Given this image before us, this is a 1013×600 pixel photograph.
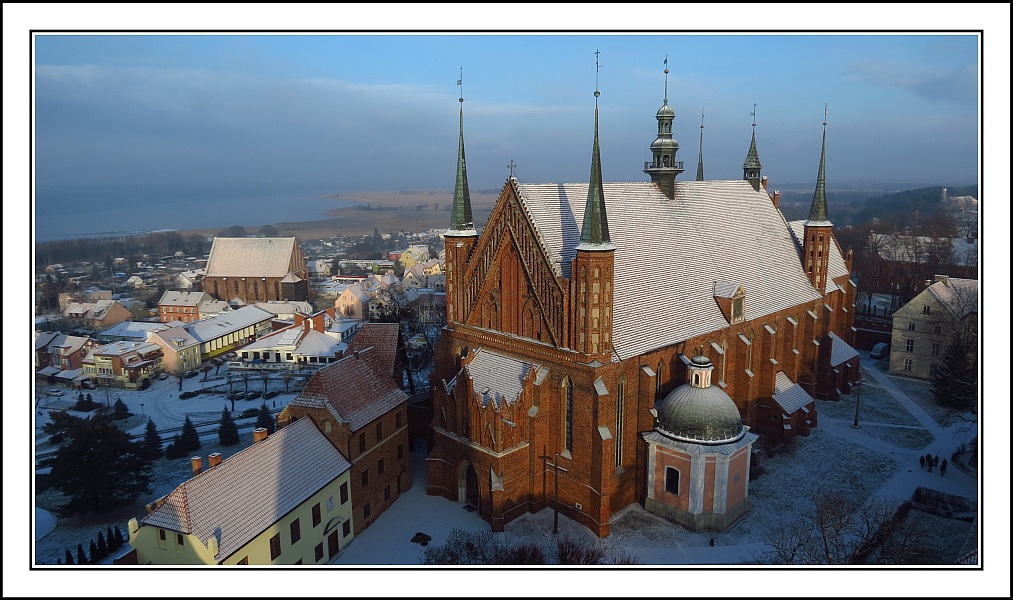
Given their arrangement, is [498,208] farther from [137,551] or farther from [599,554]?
[137,551]

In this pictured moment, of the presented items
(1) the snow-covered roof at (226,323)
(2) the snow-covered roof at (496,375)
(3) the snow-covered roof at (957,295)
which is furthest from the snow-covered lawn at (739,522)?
(1) the snow-covered roof at (226,323)

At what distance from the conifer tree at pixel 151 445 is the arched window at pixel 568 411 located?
3294 cm

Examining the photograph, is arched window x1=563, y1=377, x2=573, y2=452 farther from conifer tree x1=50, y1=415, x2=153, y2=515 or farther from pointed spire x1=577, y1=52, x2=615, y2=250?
conifer tree x1=50, y1=415, x2=153, y2=515

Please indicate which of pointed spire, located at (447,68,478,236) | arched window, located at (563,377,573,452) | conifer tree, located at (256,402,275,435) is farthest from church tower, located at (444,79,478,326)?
conifer tree, located at (256,402,275,435)

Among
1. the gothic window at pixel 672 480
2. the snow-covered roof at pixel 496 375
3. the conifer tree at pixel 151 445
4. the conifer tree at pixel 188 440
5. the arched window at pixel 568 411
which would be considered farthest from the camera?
the conifer tree at pixel 188 440

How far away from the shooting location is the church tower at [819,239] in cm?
4697

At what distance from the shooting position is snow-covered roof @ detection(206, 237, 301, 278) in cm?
11150

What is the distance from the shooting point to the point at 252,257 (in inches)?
4432

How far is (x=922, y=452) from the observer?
4009 centimetres

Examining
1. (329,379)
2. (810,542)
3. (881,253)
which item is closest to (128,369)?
(329,379)

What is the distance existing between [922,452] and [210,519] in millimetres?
42177

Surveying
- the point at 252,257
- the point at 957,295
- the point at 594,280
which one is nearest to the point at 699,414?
the point at 594,280

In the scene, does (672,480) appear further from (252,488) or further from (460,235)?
(252,488)

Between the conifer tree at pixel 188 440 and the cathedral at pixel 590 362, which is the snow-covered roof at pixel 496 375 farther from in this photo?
the conifer tree at pixel 188 440
